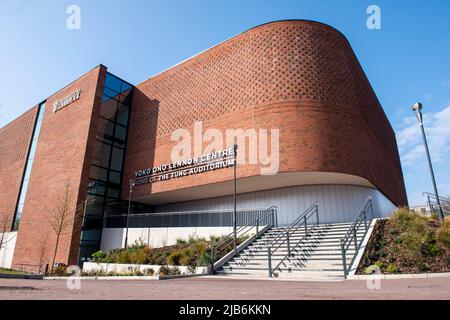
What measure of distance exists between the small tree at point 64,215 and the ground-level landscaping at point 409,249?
1963 centimetres

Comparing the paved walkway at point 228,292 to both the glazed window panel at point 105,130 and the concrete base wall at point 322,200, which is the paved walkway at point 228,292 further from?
the glazed window panel at point 105,130

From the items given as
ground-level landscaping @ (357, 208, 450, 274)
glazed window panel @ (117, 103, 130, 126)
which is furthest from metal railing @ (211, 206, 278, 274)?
glazed window panel @ (117, 103, 130, 126)

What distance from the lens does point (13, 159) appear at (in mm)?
33250

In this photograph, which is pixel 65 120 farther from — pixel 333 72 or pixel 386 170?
pixel 386 170

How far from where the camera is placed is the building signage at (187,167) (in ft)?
66.8

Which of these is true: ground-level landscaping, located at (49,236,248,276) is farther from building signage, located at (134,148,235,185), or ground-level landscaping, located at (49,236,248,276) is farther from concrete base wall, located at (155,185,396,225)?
concrete base wall, located at (155,185,396,225)

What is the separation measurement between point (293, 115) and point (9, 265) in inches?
1124

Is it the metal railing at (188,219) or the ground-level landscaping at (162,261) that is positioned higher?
the metal railing at (188,219)

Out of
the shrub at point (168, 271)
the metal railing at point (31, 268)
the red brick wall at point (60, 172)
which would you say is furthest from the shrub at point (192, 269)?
the metal railing at point (31, 268)

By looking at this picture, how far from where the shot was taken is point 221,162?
67.1 feet

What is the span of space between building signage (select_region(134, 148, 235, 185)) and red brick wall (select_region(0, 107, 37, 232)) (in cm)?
1452

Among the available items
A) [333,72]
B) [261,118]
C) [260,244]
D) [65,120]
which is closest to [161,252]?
[260,244]

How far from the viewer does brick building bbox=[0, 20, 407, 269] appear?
63.6 feet

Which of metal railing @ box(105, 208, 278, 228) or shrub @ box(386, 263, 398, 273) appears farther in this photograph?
metal railing @ box(105, 208, 278, 228)
